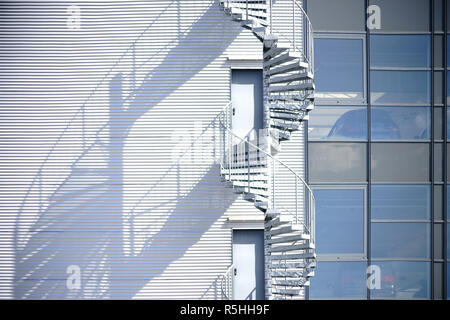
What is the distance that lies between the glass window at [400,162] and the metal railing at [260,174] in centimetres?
146

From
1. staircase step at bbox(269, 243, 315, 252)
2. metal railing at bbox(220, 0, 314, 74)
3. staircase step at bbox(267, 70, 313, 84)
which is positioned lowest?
staircase step at bbox(269, 243, 315, 252)

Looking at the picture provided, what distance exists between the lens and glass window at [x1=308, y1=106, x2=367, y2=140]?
1173 centimetres

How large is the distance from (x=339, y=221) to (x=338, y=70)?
2.82 m

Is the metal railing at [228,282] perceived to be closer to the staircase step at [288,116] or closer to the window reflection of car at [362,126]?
the staircase step at [288,116]

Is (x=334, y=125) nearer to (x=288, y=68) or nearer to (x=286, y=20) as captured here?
(x=288, y=68)

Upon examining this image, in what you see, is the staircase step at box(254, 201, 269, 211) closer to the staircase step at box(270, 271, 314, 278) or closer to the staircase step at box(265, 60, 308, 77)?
the staircase step at box(270, 271, 314, 278)

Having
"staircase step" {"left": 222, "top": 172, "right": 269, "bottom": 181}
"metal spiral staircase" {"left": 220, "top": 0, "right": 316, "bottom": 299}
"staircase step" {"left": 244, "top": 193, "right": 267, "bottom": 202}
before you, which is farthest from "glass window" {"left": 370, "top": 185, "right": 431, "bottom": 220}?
"staircase step" {"left": 244, "top": 193, "right": 267, "bottom": 202}

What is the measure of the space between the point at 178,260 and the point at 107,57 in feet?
13.1

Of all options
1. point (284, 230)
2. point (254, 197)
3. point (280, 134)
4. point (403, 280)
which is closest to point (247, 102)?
point (280, 134)

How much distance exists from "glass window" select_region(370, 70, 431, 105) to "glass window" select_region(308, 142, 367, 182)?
1025mm

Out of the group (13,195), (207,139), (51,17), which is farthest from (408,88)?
(13,195)

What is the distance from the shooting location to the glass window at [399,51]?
38.7 feet

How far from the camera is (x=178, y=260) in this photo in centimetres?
1161

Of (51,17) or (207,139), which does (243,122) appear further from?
(51,17)
